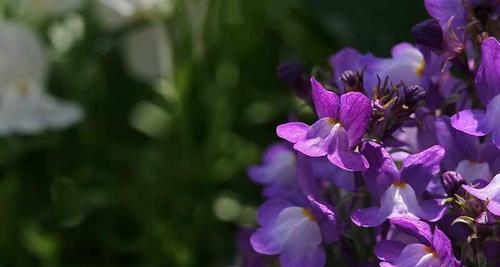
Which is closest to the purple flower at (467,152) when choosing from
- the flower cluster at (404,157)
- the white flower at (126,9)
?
the flower cluster at (404,157)

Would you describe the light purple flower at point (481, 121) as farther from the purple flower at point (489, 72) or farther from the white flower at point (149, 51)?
the white flower at point (149, 51)

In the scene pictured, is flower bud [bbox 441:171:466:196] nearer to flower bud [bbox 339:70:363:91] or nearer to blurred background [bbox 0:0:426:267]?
flower bud [bbox 339:70:363:91]

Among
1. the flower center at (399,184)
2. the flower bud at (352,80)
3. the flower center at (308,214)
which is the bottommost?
the flower center at (308,214)

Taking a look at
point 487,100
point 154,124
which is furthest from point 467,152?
point 154,124

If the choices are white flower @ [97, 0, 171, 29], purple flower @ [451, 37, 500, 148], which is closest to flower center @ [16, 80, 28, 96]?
white flower @ [97, 0, 171, 29]

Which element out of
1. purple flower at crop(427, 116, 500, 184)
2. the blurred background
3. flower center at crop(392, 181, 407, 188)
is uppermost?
purple flower at crop(427, 116, 500, 184)

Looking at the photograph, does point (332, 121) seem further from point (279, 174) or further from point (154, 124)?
point (154, 124)
